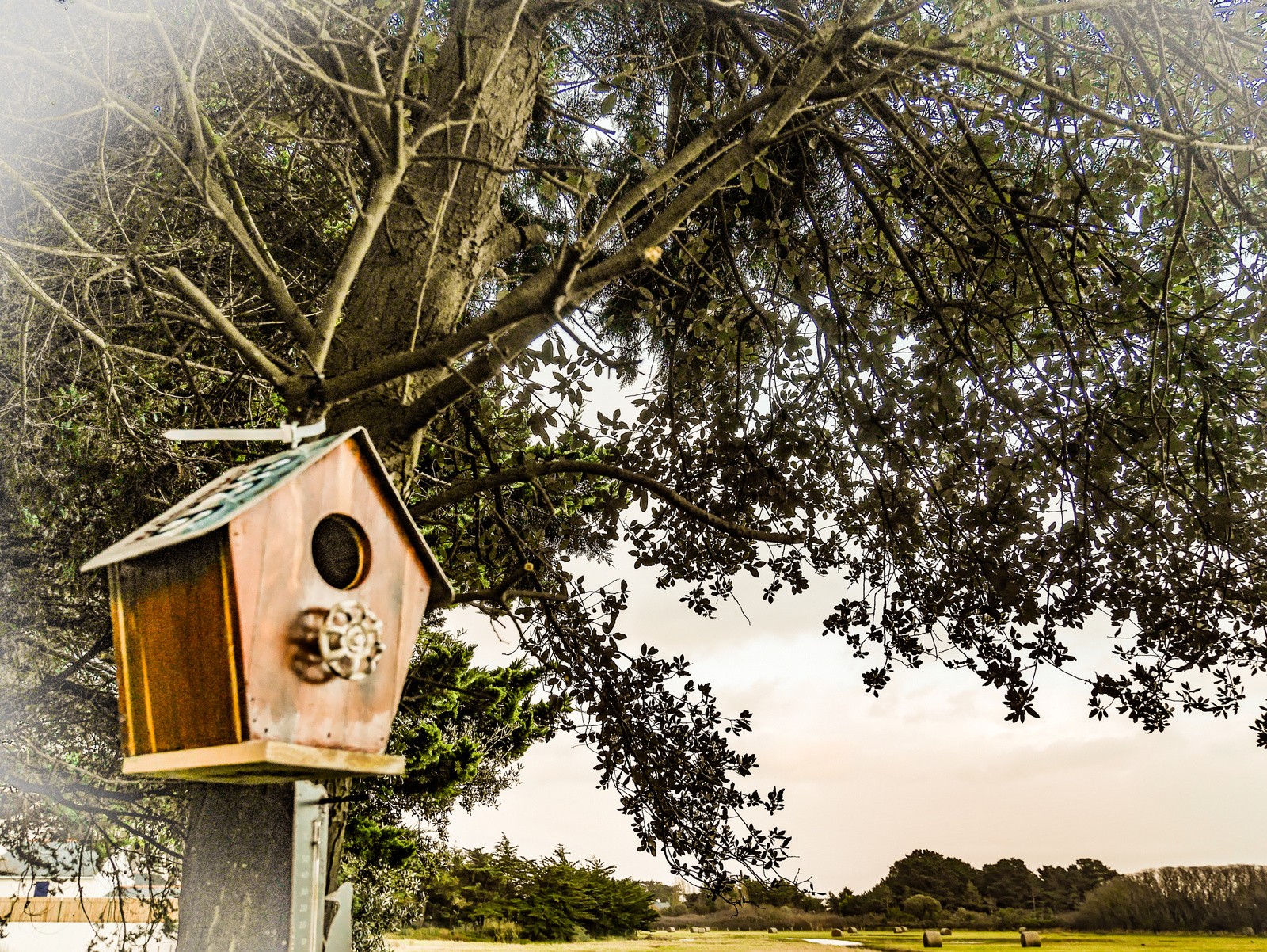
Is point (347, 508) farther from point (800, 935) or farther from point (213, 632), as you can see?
point (800, 935)

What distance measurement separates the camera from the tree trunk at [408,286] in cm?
172

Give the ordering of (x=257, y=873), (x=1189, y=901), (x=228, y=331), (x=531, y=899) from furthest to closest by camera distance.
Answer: (x=531, y=899) < (x=1189, y=901) < (x=228, y=331) < (x=257, y=873)

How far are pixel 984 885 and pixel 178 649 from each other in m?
9.60

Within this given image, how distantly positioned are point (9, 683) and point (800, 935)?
804 centimetres

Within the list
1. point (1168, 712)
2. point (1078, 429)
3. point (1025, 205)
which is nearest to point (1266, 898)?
point (1168, 712)

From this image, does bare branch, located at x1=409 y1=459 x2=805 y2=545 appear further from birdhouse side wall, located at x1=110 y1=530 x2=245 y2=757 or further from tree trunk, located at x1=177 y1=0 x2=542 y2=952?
birdhouse side wall, located at x1=110 y1=530 x2=245 y2=757

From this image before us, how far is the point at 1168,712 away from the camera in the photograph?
3371 millimetres

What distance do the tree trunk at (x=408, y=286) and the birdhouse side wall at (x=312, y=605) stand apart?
0.47 metres

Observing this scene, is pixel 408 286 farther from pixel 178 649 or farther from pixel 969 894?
pixel 969 894

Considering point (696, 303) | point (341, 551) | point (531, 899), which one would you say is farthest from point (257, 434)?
point (531, 899)

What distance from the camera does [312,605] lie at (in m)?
1.43

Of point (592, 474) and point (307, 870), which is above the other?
point (592, 474)

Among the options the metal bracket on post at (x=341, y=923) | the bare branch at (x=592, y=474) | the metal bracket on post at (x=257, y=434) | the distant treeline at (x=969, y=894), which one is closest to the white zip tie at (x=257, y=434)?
the metal bracket on post at (x=257, y=434)

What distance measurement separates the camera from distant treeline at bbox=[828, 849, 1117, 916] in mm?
8570
